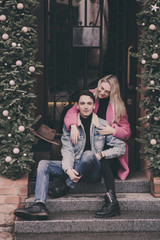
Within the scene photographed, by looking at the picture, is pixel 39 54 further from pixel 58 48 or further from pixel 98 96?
pixel 98 96

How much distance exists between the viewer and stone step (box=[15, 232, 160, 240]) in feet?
13.7

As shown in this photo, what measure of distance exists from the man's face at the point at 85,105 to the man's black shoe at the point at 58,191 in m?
0.98

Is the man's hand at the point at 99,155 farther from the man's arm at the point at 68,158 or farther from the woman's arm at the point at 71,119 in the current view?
the woman's arm at the point at 71,119

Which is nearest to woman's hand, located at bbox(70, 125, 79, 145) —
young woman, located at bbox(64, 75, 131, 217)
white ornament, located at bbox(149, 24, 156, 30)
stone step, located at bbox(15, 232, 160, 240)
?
young woman, located at bbox(64, 75, 131, 217)

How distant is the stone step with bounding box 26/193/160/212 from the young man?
0.43ft

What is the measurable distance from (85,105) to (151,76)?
909 mm

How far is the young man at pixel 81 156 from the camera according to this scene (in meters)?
4.40

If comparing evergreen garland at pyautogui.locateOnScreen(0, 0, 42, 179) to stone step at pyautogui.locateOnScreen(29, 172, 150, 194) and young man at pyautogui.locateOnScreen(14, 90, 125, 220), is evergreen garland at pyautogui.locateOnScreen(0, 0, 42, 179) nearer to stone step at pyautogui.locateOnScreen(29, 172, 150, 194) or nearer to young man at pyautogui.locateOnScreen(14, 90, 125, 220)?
young man at pyautogui.locateOnScreen(14, 90, 125, 220)

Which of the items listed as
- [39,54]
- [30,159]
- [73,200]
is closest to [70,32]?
→ [39,54]

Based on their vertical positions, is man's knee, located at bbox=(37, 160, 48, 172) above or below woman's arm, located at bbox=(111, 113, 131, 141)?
below

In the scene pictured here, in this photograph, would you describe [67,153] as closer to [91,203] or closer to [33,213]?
[91,203]

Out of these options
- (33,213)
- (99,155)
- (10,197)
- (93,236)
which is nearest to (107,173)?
(99,155)

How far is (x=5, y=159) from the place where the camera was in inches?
179

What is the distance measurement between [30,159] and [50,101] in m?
1.43
